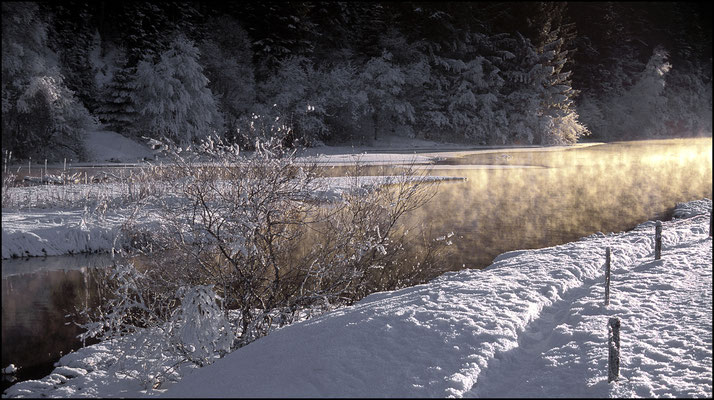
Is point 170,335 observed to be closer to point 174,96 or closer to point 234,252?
point 234,252

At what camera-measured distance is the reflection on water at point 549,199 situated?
704 inches

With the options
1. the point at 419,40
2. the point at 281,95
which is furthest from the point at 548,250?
the point at 419,40

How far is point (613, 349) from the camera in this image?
6.72 metres

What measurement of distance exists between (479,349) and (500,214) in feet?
47.1

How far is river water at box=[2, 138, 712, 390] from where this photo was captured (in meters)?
10.8

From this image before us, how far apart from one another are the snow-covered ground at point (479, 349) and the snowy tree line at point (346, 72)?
20770mm

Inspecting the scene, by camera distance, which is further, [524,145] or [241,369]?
[524,145]

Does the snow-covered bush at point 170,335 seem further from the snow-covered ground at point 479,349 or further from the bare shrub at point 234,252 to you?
the snow-covered ground at point 479,349

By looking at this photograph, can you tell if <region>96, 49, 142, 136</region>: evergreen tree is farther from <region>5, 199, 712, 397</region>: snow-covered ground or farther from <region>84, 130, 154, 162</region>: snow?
<region>5, 199, 712, 397</region>: snow-covered ground

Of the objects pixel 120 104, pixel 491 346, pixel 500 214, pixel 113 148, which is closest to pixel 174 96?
pixel 120 104

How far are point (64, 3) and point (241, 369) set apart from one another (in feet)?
137

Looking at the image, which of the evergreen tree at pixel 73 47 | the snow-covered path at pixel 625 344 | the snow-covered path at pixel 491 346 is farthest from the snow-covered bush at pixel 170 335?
the evergreen tree at pixel 73 47

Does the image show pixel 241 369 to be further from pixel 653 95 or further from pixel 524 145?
pixel 653 95

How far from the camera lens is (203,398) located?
17.6ft
